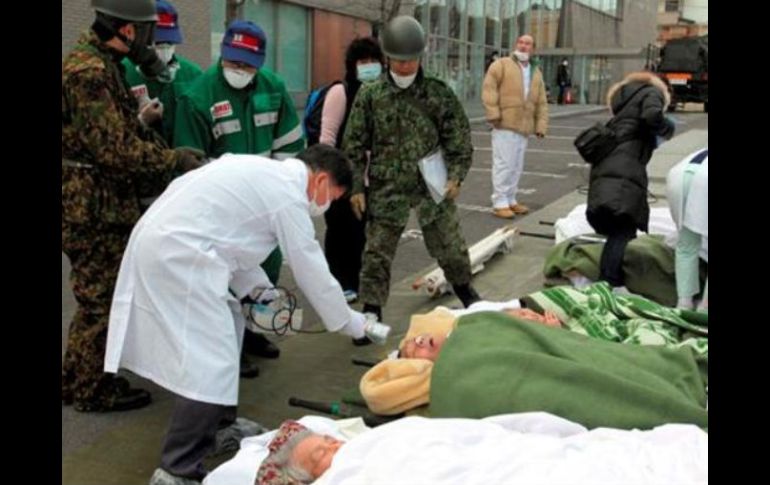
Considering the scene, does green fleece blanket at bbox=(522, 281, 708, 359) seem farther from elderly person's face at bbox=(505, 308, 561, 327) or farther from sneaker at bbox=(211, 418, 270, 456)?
sneaker at bbox=(211, 418, 270, 456)

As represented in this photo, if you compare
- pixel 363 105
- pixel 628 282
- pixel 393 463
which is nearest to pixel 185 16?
pixel 363 105

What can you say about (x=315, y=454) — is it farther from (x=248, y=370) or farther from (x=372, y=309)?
(x=372, y=309)

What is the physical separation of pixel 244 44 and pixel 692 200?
247 centimetres

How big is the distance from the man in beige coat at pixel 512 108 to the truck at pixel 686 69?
65.9 ft

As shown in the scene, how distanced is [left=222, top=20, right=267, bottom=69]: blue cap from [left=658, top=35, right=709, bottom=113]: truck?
82.2 ft

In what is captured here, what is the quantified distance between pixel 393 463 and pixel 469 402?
692 mm

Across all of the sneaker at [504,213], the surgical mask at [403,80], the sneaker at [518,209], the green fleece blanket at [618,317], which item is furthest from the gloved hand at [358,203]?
the sneaker at [518,209]

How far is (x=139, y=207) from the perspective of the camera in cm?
386

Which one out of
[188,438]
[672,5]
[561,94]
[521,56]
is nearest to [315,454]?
[188,438]

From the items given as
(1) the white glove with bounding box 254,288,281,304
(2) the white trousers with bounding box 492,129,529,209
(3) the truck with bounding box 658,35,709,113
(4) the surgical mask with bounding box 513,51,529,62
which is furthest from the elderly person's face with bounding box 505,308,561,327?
(3) the truck with bounding box 658,35,709,113

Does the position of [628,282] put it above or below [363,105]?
below

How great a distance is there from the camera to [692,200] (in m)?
4.36
